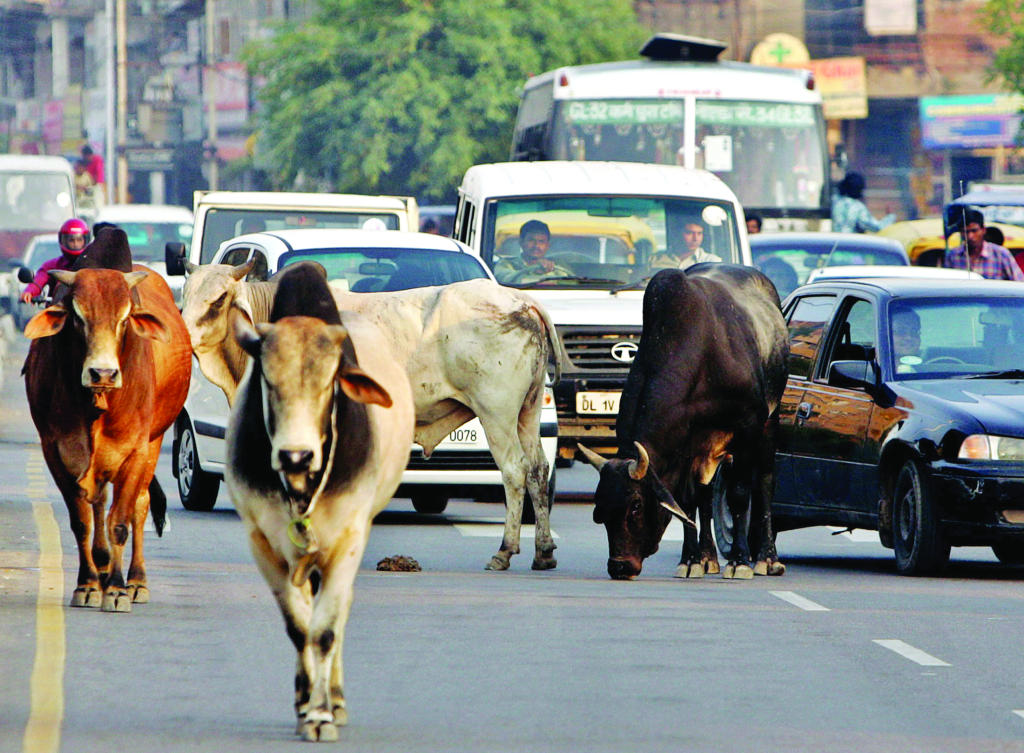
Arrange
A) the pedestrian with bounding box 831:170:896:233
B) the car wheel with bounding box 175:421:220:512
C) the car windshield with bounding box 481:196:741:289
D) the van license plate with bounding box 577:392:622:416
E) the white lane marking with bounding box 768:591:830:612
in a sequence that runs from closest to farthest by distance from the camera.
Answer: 1. the white lane marking with bounding box 768:591:830:612
2. the car wheel with bounding box 175:421:220:512
3. the van license plate with bounding box 577:392:622:416
4. the car windshield with bounding box 481:196:741:289
5. the pedestrian with bounding box 831:170:896:233

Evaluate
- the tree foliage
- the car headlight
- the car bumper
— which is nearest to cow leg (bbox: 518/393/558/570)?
the car bumper

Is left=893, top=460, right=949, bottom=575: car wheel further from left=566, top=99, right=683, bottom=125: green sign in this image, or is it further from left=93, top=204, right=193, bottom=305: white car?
left=93, top=204, right=193, bottom=305: white car

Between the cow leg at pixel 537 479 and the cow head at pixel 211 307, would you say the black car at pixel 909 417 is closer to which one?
the cow leg at pixel 537 479

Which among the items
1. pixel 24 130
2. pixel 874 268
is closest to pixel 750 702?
pixel 874 268

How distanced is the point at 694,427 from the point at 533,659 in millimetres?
3517

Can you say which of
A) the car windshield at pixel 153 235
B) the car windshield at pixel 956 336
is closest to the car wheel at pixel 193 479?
the car windshield at pixel 956 336

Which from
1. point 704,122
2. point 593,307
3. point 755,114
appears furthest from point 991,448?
point 755,114

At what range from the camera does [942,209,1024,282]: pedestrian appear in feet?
73.8

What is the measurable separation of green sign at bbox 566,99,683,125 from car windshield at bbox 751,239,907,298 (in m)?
4.69

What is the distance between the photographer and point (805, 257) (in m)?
24.0

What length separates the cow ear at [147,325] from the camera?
10695mm

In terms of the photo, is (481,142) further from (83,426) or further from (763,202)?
(83,426)

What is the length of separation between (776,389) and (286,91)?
44.6 metres

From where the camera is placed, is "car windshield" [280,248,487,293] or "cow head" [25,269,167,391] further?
"car windshield" [280,248,487,293]
